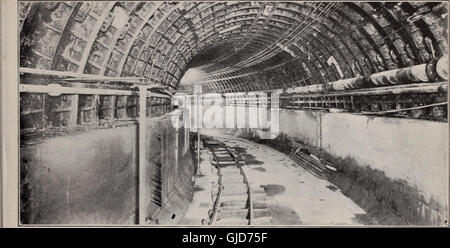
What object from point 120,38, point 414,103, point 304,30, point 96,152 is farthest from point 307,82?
point 96,152

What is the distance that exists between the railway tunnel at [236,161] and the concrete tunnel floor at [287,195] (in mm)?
66

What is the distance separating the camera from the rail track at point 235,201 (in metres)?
8.14

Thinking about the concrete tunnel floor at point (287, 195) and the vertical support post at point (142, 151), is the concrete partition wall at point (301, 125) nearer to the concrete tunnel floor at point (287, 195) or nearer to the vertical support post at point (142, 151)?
the concrete tunnel floor at point (287, 195)

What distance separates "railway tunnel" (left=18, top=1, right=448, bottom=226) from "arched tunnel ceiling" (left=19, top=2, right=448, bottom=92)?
0.03 metres

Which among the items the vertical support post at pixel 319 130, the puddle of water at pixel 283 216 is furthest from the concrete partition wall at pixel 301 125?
the puddle of water at pixel 283 216

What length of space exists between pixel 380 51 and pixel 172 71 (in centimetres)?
657

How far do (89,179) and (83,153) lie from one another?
456 mm

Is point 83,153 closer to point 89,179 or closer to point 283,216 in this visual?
point 89,179

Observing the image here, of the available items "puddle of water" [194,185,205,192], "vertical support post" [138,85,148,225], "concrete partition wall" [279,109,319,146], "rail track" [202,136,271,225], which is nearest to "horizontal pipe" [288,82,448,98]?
"concrete partition wall" [279,109,319,146]

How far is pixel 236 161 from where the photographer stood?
587 inches

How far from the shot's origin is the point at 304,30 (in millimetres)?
10289

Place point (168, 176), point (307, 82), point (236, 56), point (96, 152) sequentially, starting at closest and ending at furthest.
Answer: point (96, 152)
point (168, 176)
point (307, 82)
point (236, 56)

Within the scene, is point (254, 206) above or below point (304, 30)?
below

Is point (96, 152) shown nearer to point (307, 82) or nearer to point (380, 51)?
point (380, 51)
